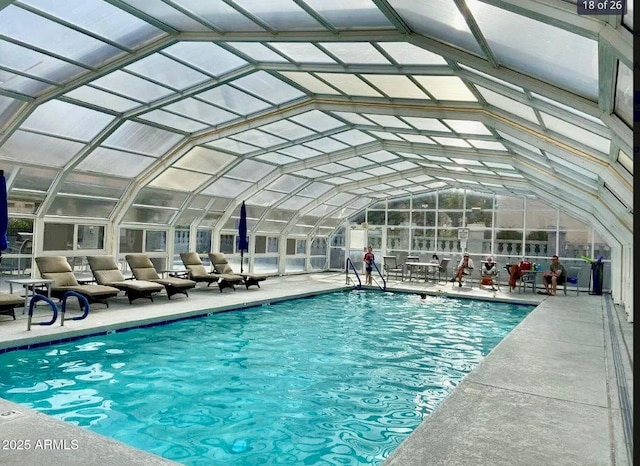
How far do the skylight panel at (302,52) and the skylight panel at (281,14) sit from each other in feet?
1.73

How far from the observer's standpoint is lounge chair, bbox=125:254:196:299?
11719 millimetres

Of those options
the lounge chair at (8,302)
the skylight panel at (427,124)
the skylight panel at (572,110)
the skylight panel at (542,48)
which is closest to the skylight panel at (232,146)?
the skylight panel at (427,124)

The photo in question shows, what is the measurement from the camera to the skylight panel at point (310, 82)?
29.9ft

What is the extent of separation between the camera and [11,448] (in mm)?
3250

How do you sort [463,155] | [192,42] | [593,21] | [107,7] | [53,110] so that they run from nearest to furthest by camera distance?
[593,21] < [107,7] < [192,42] < [53,110] < [463,155]

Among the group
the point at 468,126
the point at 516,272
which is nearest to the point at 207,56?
the point at 468,126

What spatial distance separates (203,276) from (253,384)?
799 cm

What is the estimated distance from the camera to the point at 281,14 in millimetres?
6500

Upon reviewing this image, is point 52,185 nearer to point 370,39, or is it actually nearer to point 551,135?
point 370,39

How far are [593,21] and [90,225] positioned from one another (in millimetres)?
12175

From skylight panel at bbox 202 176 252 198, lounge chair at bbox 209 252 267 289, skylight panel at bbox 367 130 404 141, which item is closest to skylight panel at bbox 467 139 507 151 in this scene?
skylight panel at bbox 367 130 404 141

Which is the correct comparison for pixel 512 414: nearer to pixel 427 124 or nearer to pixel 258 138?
pixel 427 124

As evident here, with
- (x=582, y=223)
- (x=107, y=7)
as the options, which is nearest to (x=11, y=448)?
(x=107, y=7)

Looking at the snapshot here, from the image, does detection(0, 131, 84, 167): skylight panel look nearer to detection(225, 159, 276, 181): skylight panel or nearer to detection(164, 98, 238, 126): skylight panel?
detection(164, 98, 238, 126): skylight panel
